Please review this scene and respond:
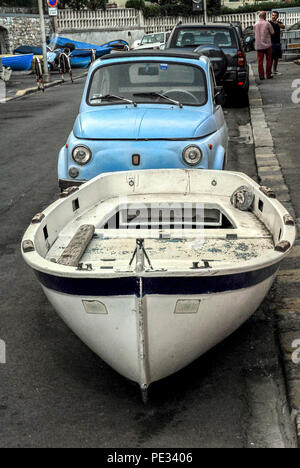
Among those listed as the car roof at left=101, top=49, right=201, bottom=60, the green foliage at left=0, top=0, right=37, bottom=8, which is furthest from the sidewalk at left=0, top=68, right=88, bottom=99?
the green foliage at left=0, top=0, right=37, bottom=8

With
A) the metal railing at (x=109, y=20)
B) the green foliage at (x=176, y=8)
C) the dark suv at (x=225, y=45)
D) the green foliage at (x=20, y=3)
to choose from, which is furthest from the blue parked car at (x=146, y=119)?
the green foliage at (x=176, y=8)

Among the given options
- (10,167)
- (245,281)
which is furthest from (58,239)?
(10,167)

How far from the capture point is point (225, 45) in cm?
1703

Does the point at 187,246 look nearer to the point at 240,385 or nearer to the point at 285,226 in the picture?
the point at 285,226

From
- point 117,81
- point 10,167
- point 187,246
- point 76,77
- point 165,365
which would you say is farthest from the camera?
point 76,77

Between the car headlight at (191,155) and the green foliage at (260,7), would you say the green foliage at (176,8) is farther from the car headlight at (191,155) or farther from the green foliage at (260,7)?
the car headlight at (191,155)

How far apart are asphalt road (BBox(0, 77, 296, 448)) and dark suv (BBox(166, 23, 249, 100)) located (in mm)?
11021

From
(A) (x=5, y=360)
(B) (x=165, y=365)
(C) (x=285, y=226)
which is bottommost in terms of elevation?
(A) (x=5, y=360)

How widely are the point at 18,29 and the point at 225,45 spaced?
32.5 metres

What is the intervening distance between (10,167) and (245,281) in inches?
324

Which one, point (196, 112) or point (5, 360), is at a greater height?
point (196, 112)

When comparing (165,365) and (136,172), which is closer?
(165,365)

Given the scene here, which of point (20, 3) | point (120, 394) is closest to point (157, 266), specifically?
point (120, 394)

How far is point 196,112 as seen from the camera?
8.24m
